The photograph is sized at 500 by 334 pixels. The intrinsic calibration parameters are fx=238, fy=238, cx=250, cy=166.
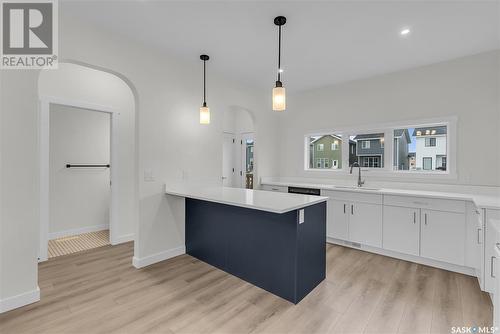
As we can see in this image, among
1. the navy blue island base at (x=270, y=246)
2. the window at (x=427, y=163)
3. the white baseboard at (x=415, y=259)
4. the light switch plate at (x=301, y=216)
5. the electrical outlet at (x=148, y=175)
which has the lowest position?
the white baseboard at (x=415, y=259)

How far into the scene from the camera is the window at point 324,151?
4516 mm

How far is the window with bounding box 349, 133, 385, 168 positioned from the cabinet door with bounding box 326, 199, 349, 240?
3.16 feet

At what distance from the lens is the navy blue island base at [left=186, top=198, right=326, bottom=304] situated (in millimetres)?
2221

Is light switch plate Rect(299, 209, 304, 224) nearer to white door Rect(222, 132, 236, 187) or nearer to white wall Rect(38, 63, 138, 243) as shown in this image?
white wall Rect(38, 63, 138, 243)

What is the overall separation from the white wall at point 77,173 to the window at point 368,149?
4578 millimetres

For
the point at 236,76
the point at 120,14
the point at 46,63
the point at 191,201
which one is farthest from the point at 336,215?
the point at 46,63

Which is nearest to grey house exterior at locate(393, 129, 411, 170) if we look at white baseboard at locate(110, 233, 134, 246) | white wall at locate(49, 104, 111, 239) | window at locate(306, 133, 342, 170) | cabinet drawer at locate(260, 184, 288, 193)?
window at locate(306, 133, 342, 170)

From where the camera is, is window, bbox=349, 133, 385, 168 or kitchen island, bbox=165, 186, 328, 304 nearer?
kitchen island, bbox=165, 186, 328, 304

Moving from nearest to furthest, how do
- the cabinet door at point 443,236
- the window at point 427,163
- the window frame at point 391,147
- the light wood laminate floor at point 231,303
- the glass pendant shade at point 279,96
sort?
the light wood laminate floor at point 231,303 → the glass pendant shade at point 279,96 → the cabinet door at point 443,236 → the window frame at point 391,147 → the window at point 427,163

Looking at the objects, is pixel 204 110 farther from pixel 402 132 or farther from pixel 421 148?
pixel 421 148

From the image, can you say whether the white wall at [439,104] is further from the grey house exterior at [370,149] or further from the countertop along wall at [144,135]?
the countertop along wall at [144,135]

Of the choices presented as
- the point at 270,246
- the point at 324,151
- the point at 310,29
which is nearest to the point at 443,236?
the point at 270,246

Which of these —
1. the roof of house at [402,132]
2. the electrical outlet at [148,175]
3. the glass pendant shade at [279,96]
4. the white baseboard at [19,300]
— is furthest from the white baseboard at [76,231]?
the roof of house at [402,132]

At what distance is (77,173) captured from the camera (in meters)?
4.15
